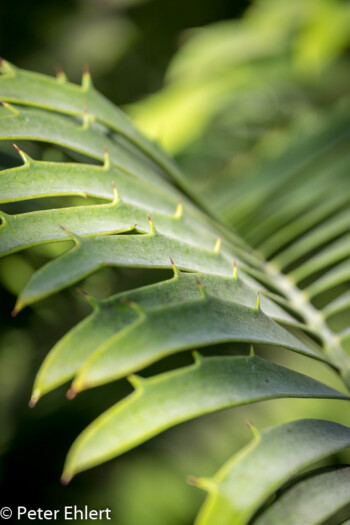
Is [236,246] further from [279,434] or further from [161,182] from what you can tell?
[279,434]

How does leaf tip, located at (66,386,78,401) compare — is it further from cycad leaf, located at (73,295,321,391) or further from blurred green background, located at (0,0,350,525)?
blurred green background, located at (0,0,350,525)

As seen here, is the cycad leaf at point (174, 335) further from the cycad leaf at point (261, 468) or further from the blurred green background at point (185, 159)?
the blurred green background at point (185, 159)

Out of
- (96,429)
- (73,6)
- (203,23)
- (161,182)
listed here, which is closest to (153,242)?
(96,429)

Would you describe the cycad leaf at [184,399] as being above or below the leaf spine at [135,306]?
below

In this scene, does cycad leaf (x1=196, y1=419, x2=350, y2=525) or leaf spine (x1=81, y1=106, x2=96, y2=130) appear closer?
cycad leaf (x1=196, y1=419, x2=350, y2=525)

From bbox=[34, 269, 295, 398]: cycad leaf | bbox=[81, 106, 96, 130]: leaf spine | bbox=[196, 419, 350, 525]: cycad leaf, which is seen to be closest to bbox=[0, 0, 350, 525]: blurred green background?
bbox=[81, 106, 96, 130]: leaf spine

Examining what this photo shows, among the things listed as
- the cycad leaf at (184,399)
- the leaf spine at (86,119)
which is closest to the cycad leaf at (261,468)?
the cycad leaf at (184,399)

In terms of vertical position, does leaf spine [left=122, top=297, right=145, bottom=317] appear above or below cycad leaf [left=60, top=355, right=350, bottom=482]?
above

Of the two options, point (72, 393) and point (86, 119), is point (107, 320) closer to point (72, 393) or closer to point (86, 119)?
point (72, 393)
